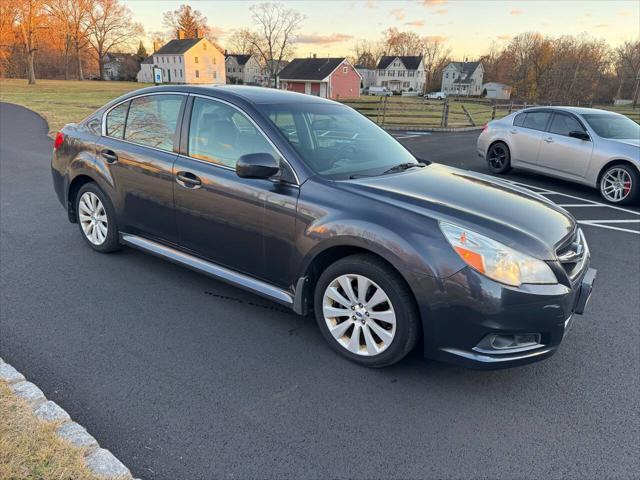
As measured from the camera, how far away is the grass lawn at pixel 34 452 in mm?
2121

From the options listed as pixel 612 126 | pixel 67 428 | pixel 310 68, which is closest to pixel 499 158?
pixel 612 126

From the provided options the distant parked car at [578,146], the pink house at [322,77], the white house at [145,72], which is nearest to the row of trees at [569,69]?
the pink house at [322,77]

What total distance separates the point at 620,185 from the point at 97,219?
8221 mm

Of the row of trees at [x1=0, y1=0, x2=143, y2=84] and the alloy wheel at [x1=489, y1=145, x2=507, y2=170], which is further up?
the row of trees at [x1=0, y1=0, x2=143, y2=84]

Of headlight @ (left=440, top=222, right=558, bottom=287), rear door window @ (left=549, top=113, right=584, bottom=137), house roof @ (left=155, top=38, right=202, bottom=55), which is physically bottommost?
headlight @ (left=440, top=222, right=558, bottom=287)

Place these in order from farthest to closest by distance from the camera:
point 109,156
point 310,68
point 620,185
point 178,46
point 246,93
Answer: point 178,46, point 310,68, point 620,185, point 109,156, point 246,93

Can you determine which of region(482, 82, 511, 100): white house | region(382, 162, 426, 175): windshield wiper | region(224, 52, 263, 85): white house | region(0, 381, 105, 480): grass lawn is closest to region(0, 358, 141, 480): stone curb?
region(0, 381, 105, 480): grass lawn

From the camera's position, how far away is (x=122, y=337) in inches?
137

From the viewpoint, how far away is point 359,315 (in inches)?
124

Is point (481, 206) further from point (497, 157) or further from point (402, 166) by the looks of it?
point (497, 157)

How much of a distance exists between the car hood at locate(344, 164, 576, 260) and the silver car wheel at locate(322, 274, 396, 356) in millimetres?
589

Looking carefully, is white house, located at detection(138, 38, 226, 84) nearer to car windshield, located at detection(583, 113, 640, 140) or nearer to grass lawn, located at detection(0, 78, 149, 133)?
grass lawn, located at detection(0, 78, 149, 133)

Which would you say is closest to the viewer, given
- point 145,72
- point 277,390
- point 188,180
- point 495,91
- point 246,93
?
point 277,390

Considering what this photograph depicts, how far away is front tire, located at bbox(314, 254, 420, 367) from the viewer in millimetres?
2939
